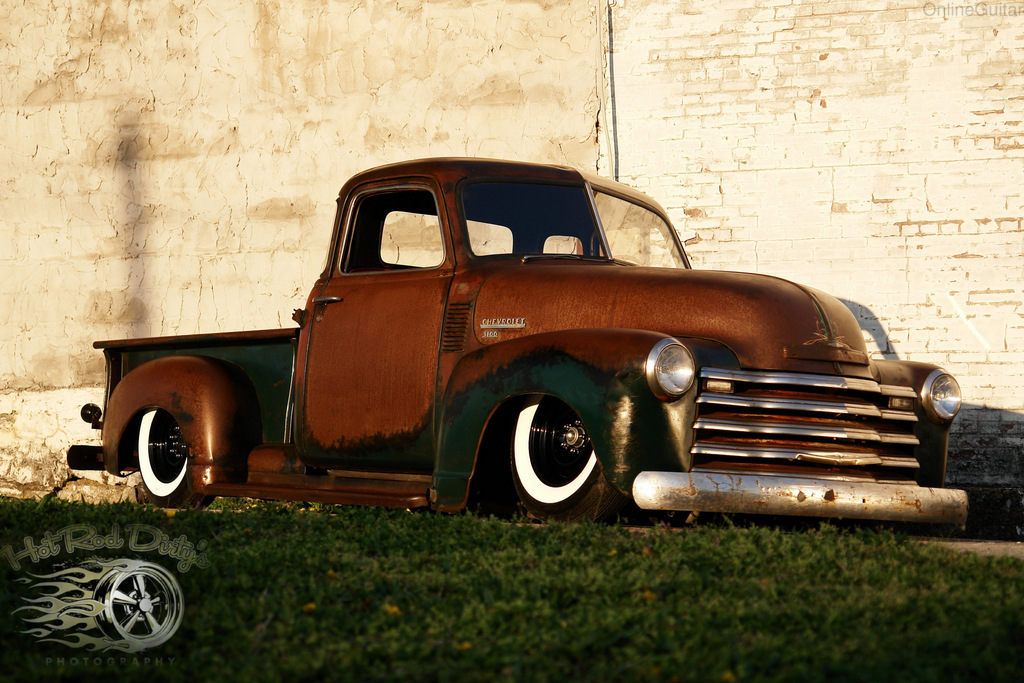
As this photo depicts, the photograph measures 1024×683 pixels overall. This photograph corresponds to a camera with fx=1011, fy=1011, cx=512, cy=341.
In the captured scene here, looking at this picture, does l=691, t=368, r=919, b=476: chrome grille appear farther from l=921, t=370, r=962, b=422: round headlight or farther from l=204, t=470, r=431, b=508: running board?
l=204, t=470, r=431, b=508: running board

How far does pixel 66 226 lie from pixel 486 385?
5999 mm

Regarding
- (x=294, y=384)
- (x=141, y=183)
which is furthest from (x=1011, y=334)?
(x=141, y=183)

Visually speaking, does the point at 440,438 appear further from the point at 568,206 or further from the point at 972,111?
the point at 972,111

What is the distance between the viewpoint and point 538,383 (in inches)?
160

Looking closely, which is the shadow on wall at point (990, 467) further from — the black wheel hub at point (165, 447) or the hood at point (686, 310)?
the black wheel hub at point (165, 447)

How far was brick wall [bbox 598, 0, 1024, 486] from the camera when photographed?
679 centimetres

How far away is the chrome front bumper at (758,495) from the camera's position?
372cm

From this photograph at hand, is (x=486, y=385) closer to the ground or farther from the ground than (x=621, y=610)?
farther from the ground

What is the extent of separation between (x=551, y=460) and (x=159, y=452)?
9.71 ft

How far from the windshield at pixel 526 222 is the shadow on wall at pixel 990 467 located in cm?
329

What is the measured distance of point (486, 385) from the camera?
428 cm

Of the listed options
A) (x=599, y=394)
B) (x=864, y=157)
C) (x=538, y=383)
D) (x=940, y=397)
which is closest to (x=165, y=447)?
(x=538, y=383)

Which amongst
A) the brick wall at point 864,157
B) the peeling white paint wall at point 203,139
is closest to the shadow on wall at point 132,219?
the peeling white paint wall at point 203,139

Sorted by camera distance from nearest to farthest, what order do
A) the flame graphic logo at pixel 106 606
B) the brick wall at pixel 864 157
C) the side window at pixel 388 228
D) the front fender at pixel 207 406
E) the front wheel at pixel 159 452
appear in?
1. the flame graphic logo at pixel 106 606
2. the side window at pixel 388 228
3. the front fender at pixel 207 406
4. the front wheel at pixel 159 452
5. the brick wall at pixel 864 157
